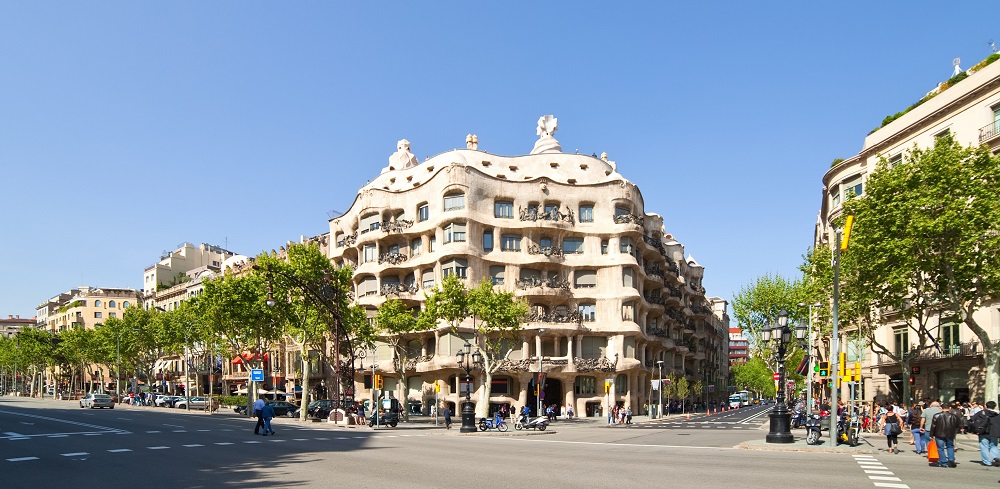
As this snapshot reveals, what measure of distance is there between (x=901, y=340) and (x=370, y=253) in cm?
4249

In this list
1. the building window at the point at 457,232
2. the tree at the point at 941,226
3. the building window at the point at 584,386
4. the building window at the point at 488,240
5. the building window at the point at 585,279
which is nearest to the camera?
the tree at the point at 941,226

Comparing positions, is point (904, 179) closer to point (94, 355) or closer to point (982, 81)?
point (982, 81)

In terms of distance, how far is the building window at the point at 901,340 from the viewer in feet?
154

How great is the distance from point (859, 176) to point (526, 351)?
1090 inches

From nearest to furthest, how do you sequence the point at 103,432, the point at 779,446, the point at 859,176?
the point at 779,446
the point at 103,432
the point at 859,176

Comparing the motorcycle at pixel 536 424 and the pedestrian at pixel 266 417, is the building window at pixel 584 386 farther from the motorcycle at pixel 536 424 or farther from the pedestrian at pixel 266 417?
the pedestrian at pixel 266 417

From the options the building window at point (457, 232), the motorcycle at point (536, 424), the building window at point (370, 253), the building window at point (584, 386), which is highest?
the building window at point (457, 232)

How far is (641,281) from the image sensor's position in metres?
69.0

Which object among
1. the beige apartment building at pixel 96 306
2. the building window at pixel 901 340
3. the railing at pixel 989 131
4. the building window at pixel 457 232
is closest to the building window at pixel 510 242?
the building window at pixel 457 232

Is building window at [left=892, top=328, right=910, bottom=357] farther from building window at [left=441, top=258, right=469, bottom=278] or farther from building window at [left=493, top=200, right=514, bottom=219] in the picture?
building window at [left=441, top=258, right=469, bottom=278]

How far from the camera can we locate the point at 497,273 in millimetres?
63531

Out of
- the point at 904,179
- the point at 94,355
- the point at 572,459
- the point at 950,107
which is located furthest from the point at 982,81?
the point at 94,355

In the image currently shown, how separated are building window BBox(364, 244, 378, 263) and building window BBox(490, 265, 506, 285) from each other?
11319mm

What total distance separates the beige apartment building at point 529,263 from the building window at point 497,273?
0.08 m
